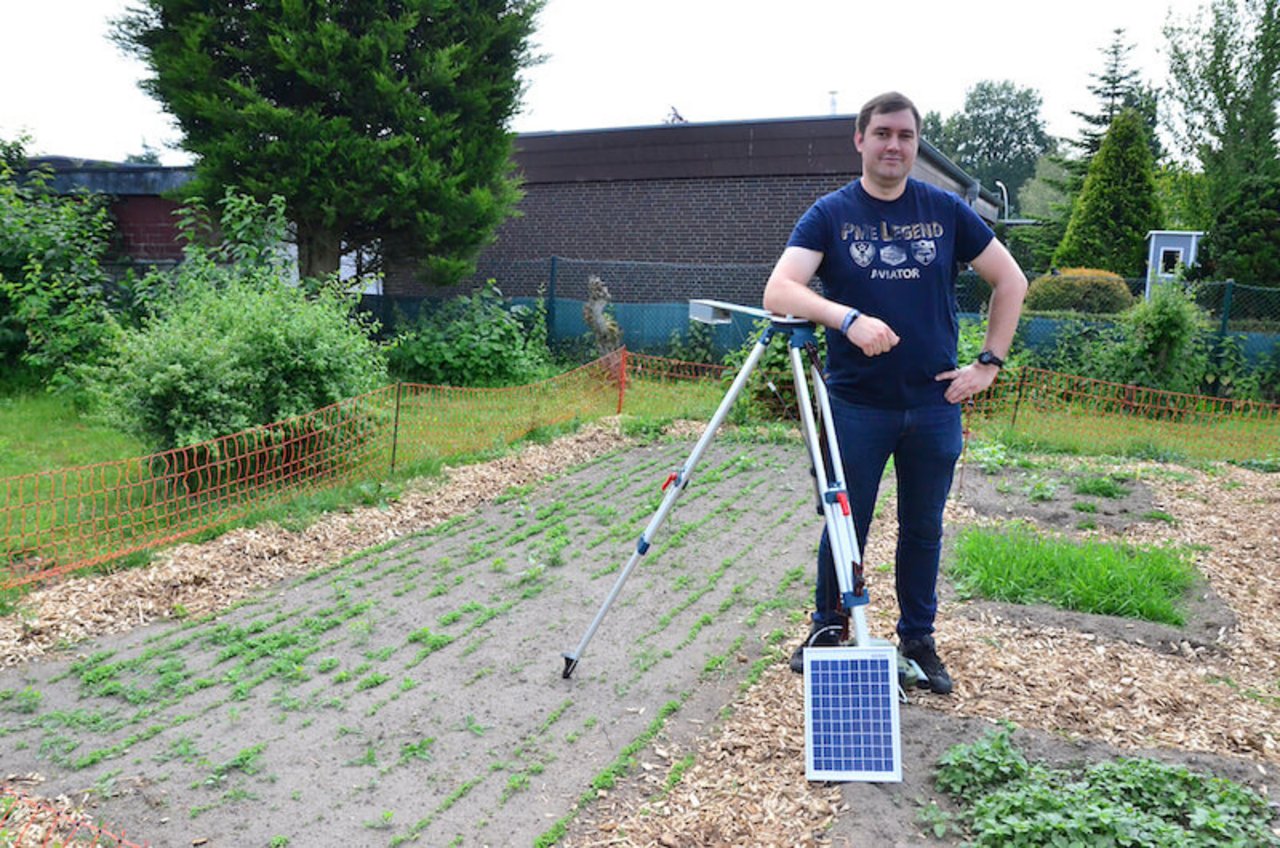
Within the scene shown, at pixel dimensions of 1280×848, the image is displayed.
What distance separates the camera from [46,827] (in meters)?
2.82

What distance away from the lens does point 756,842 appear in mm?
2730

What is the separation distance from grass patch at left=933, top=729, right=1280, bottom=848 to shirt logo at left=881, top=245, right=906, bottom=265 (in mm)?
1596

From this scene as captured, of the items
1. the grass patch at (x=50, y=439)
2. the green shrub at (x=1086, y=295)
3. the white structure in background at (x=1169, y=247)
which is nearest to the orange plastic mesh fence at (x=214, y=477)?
the grass patch at (x=50, y=439)

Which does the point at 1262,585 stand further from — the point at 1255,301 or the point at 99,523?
the point at 1255,301

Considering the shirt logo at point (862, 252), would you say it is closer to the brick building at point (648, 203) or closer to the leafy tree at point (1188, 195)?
the brick building at point (648, 203)

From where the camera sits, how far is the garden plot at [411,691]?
10.0ft

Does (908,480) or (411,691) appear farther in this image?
(411,691)

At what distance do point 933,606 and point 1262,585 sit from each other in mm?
2637

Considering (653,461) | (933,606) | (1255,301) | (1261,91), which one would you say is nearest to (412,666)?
(933,606)

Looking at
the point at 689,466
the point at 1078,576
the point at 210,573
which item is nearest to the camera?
the point at 689,466

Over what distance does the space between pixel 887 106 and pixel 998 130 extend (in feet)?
277

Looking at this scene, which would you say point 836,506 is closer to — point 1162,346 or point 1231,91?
point 1162,346

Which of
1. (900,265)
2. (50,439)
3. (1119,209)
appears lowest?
(50,439)

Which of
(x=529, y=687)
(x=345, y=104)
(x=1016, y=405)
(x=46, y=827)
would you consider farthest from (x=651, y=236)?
(x=46, y=827)
